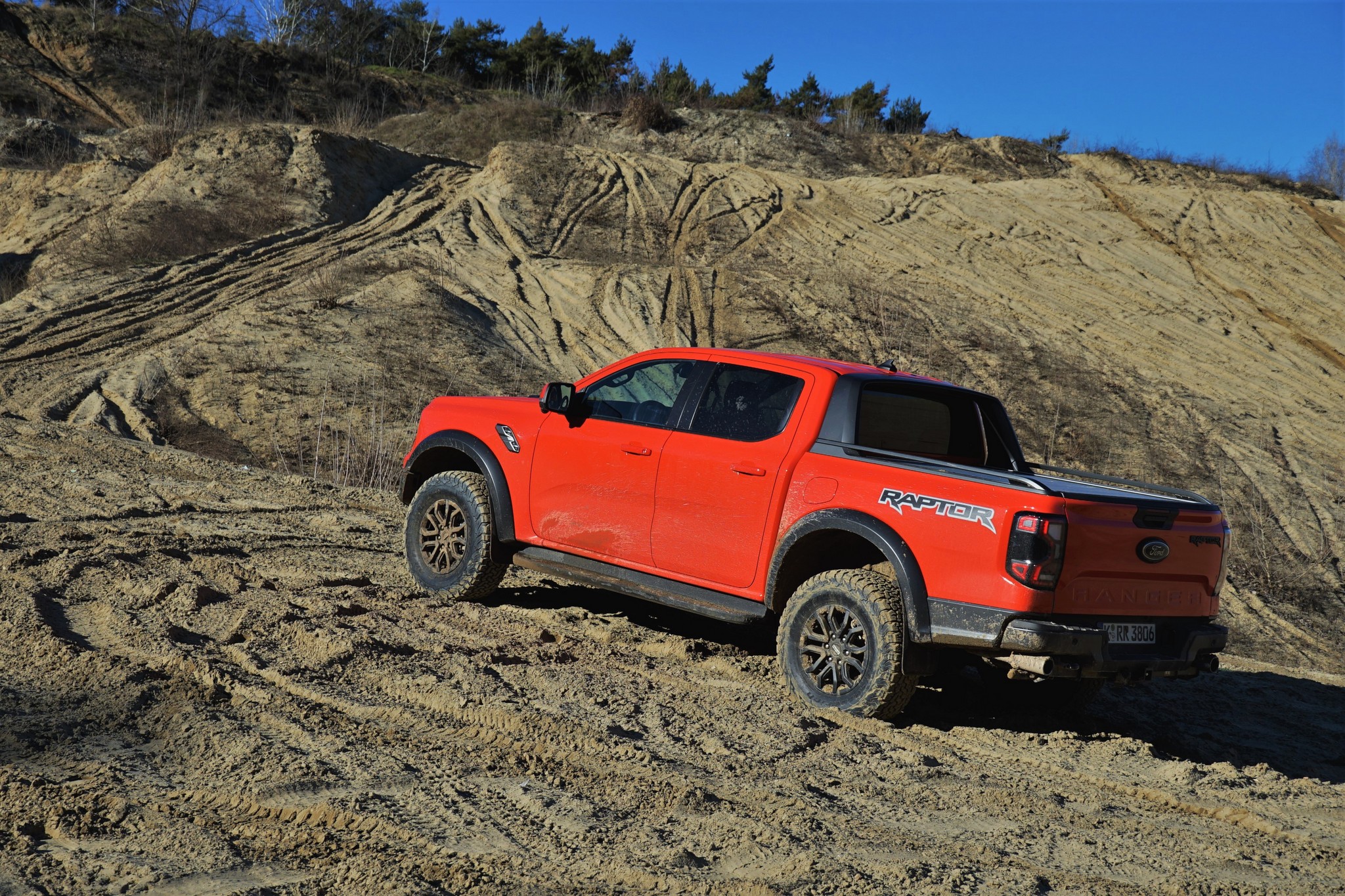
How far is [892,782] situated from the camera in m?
4.43

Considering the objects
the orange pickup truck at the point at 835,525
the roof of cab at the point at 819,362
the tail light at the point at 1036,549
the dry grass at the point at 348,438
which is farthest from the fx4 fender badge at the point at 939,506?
the dry grass at the point at 348,438

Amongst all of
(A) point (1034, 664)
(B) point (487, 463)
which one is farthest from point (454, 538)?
(A) point (1034, 664)

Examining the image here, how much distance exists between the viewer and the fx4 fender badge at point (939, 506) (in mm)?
4691

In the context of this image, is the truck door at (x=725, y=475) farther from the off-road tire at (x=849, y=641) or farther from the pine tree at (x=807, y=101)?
the pine tree at (x=807, y=101)

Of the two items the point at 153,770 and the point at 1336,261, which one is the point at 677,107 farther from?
the point at 153,770

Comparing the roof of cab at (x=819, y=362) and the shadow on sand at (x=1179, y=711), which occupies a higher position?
the roof of cab at (x=819, y=362)

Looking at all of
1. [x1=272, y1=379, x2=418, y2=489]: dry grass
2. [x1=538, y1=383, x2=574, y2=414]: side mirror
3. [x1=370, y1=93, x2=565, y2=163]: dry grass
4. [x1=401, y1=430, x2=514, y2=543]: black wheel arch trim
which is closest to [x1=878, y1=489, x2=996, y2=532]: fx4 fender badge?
[x1=538, y1=383, x2=574, y2=414]: side mirror

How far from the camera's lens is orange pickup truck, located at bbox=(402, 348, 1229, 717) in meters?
4.72

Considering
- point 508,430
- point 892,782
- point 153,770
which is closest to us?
point 153,770

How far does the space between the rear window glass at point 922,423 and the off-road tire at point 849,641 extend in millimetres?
795

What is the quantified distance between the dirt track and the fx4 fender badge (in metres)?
1.08

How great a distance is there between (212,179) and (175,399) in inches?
433

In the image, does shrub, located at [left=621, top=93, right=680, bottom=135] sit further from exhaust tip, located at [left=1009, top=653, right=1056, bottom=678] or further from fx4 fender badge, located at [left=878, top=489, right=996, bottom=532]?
exhaust tip, located at [left=1009, top=653, right=1056, bottom=678]

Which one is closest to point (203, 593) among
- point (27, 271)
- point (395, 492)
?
point (395, 492)
